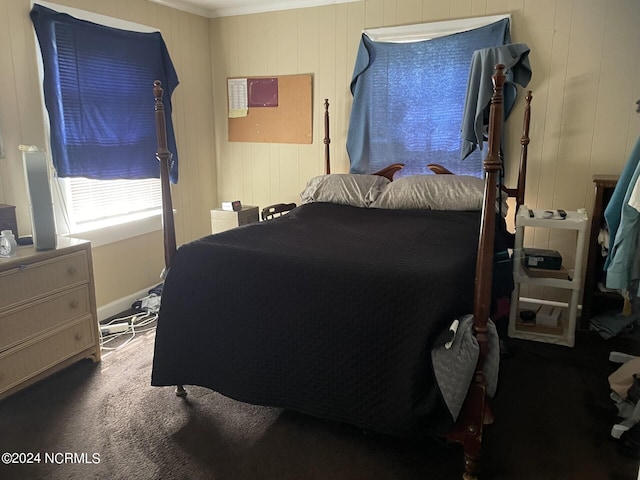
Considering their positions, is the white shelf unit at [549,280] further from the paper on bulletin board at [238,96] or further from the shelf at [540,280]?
the paper on bulletin board at [238,96]

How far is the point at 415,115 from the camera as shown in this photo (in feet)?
12.3

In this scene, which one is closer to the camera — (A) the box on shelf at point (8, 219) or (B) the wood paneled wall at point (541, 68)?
(A) the box on shelf at point (8, 219)

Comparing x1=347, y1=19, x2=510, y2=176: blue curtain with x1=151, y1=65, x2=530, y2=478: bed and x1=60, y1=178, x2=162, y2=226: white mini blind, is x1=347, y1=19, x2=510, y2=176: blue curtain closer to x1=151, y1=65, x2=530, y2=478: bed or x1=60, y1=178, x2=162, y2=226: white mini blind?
x1=151, y1=65, x2=530, y2=478: bed

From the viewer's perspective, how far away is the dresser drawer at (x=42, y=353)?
2344 millimetres

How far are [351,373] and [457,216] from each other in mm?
1480

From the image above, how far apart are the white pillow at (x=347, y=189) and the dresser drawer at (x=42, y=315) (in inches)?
67.1

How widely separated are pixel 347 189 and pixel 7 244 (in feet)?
6.99

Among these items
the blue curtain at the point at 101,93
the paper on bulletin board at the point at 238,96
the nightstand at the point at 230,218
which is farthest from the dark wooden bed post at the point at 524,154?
the blue curtain at the point at 101,93

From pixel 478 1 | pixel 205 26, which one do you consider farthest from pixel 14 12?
pixel 478 1

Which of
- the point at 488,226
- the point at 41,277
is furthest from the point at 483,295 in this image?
the point at 41,277

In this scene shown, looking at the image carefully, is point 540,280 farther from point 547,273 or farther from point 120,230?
point 120,230

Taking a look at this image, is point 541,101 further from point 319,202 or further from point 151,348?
point 151,348

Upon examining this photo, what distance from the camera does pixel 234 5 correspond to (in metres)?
4.16

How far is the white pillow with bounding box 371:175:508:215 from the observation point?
3.19 metres
